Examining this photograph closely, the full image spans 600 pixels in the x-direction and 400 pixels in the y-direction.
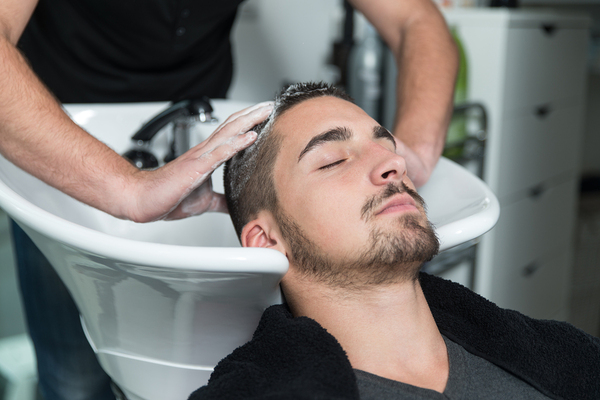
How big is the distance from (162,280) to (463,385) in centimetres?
48

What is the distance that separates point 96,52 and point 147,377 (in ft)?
2.64

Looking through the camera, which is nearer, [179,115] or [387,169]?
[387,169]

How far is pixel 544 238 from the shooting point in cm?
217

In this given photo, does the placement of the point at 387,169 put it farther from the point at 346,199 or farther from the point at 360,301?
the point at 360,301

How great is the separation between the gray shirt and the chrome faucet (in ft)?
1.97

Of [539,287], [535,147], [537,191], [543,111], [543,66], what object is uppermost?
[543,66]

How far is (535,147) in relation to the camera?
1.98 metres

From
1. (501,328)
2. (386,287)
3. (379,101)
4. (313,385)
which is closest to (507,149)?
(379,101)

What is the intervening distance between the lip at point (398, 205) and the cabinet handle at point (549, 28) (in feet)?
4.67

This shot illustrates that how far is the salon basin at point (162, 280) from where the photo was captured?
606mm

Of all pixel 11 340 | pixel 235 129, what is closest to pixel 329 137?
pixel 235 129

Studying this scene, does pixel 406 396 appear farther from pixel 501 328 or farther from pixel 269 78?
pixel 269 78

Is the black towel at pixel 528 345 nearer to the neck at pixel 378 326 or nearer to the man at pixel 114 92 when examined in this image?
the neck at pixel 378 326

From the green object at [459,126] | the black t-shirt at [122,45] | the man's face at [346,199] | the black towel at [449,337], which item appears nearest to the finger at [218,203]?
the man's face at [346,199]
